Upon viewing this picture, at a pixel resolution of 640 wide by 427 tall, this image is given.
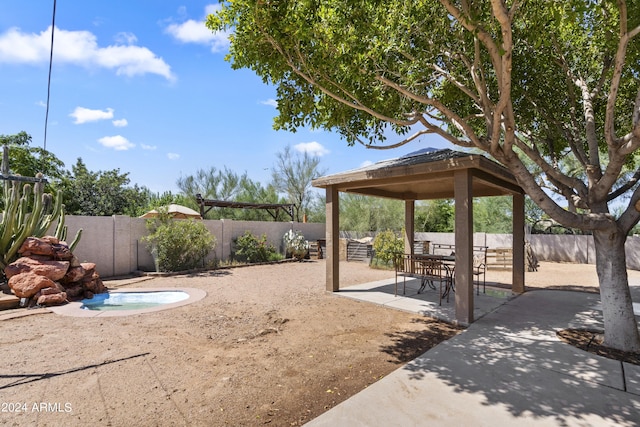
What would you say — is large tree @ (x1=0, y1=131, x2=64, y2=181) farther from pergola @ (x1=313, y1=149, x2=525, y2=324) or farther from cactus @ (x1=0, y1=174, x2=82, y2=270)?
pergola @ (x1=313, y1=149, x2=525, y2=324)

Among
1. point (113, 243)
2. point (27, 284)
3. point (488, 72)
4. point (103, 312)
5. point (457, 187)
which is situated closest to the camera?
point (457, 187)

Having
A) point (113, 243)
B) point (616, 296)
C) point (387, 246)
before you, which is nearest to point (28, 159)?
point (113, 243)

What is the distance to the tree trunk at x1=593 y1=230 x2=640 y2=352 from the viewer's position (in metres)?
4.28

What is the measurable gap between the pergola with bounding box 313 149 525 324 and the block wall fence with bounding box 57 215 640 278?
6.80 m

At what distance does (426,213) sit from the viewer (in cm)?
2288

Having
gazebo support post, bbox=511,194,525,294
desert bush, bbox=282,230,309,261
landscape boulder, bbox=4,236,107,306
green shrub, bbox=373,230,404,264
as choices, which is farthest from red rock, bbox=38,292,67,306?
gazebo support post, bbox=511,194,525,294

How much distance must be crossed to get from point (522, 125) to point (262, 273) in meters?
8.82

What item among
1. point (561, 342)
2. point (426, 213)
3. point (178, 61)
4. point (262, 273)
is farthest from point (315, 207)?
point (561, 342)

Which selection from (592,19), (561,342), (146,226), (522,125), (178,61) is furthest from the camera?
(146,226)

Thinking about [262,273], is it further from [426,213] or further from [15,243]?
[426,213]

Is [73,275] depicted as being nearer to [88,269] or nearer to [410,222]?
[88,269]

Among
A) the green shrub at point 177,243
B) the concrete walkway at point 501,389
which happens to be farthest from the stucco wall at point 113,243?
the concrete walkway at point 501,389

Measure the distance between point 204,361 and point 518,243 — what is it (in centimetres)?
772

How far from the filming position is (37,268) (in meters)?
6.70
